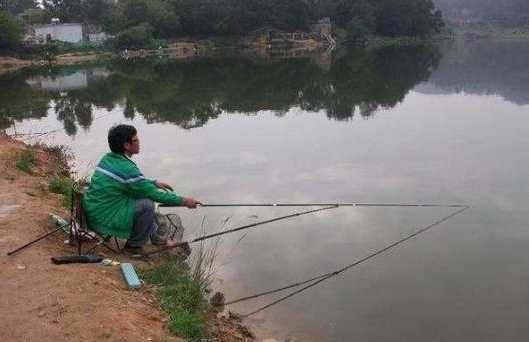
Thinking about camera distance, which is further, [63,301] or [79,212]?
[79,212]

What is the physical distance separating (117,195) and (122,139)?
611 millimetres

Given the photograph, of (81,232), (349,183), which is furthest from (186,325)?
(349,183)

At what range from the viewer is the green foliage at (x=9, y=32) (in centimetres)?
5151

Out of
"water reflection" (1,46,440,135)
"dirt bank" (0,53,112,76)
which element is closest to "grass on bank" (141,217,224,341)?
"water reflection" (1,46,440,135)

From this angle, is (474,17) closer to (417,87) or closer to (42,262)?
(417,87)

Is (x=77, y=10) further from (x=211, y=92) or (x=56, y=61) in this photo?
(x=211, y=92)

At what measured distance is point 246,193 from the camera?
433 inches

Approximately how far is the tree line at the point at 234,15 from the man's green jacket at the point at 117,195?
61054 mm

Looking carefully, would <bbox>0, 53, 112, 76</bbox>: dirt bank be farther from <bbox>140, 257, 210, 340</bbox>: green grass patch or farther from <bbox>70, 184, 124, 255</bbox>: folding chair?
<bbox>140, 257, 210, 340</bbox>: green grass patch

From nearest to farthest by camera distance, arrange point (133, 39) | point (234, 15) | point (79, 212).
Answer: point (79, 212), point (133, 39), point (234, 15)

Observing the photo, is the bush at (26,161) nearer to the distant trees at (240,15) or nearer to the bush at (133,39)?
the bush at (133,39)

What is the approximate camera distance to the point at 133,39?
64.1m

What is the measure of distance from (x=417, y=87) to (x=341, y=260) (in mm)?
22684

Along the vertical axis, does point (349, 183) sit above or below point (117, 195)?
below
